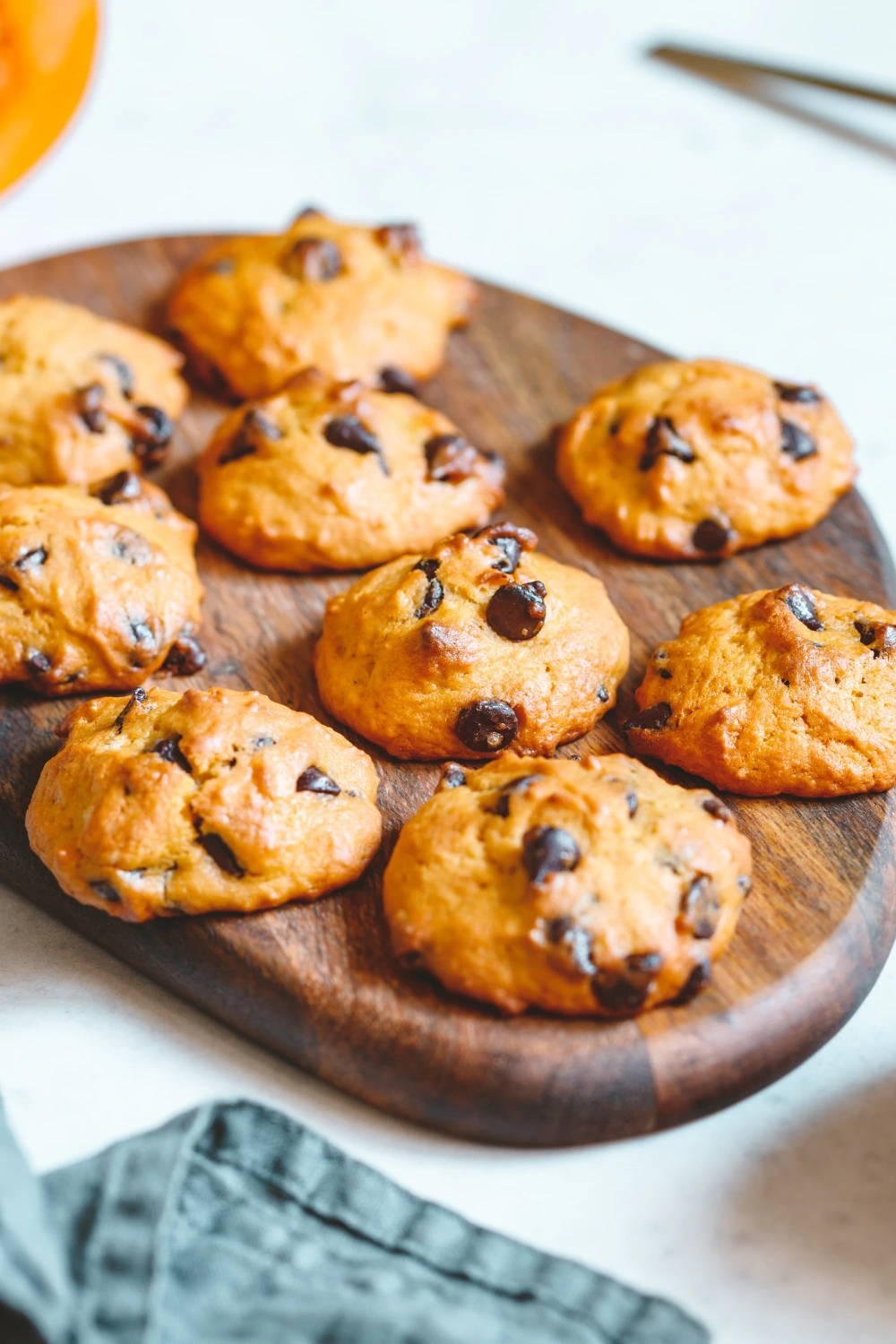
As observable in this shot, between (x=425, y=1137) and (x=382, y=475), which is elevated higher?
(x=382, y=475)

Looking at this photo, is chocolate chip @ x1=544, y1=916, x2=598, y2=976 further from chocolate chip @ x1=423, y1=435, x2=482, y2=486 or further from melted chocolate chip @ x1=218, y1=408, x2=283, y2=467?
melted chocolate chip @ x1=218, y1=408, x2=283, y2=467

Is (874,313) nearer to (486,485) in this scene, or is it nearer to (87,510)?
(486,485)

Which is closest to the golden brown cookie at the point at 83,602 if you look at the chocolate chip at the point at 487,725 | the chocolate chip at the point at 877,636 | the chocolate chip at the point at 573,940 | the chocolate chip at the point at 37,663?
the chocolate chip at the point at 37,663

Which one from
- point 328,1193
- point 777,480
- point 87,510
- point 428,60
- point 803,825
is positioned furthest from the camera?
point 428,60

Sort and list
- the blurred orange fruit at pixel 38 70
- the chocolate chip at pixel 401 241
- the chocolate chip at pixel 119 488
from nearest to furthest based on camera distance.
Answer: the chocolate chip at pixel 119 488 → the chocolate chip at pixel 401 241 → the blurred orange fruit at pixel 38 70

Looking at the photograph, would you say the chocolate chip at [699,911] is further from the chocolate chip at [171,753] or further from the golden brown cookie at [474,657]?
the chocolate chip at [171,753]

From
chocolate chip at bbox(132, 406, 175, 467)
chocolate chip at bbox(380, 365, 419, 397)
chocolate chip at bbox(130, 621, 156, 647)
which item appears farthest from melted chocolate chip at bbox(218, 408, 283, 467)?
chocolate chip at bbox(130, 621, 156, 647)

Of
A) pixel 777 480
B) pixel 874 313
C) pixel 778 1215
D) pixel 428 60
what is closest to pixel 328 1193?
pixel 778 1215

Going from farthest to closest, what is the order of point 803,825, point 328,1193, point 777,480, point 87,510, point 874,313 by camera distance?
point 874,313
point 777,480
point 87,510
point 803,825
point 328,1193
